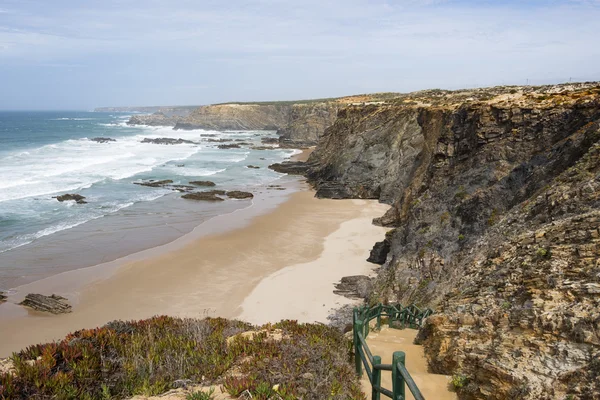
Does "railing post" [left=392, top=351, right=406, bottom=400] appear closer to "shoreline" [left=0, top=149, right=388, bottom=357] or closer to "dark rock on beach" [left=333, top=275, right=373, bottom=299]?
"shoreline" [left=0, top=149, right=388, bottom=357]

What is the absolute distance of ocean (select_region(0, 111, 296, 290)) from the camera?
20.8 metres

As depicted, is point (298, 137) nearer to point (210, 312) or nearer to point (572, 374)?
point (210, 312)

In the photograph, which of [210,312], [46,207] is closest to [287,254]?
[210,312]

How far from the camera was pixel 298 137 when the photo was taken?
7719 cm

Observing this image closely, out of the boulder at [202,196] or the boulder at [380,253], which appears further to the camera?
the boulder at [202,196]

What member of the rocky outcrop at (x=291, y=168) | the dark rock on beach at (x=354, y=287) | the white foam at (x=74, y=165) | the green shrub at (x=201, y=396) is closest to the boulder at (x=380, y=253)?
the dark rock on beach at (x=354, y=287)

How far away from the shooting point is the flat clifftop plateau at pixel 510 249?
5.33 m

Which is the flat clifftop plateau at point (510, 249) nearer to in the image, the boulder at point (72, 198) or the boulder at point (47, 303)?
the boulder at point (47, 303)

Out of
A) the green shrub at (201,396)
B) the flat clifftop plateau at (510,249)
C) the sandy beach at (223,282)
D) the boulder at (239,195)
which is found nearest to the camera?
the green shrub at (201,396)

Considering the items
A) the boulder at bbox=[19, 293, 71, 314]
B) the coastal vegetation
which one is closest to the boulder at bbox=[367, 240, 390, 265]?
the boulder at bbox=[19, 293, 71, 314]

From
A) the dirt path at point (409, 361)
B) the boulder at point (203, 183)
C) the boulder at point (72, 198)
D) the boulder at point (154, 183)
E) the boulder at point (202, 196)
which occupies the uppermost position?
the dirt path at point (409, 361)

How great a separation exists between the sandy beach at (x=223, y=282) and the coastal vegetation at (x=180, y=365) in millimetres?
7885

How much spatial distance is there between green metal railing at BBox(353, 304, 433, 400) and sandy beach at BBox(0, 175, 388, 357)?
15.1ft

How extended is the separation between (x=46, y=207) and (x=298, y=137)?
52.1 m
